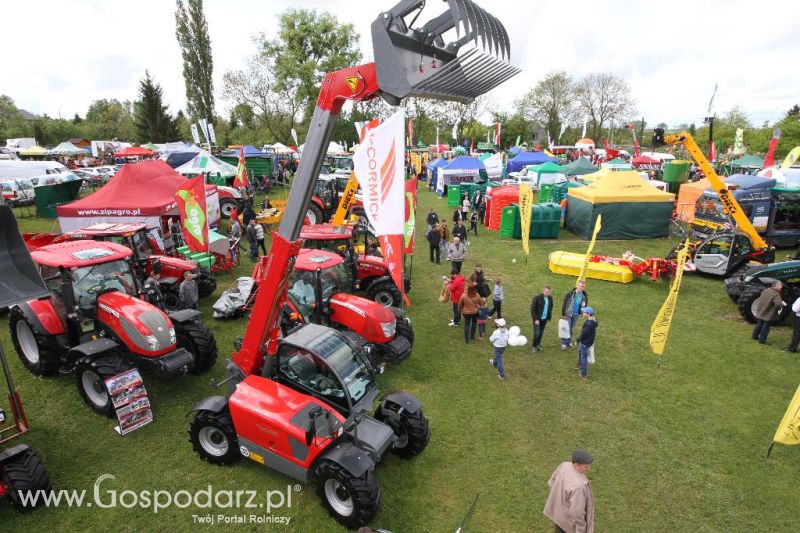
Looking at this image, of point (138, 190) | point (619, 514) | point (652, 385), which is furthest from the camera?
point (138, 190)

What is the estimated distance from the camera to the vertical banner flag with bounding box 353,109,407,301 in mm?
4488

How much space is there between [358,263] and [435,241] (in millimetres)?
4344

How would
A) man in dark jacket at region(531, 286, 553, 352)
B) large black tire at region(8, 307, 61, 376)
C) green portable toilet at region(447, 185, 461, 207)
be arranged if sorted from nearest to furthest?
large black tire at region(8, 307, 61, 376) → man in dark jacket at region(531, 286, 553, 352) → green portable toilet at region(447, 185, 461, 207)

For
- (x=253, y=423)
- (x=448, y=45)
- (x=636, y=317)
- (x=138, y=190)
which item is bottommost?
(x=636, y=317)

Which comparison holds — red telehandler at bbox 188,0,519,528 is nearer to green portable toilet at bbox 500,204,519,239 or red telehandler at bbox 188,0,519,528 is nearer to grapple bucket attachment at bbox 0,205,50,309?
grapple bucket attachment at bbox 0,205,50,309

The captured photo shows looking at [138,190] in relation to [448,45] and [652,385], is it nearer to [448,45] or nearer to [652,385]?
[448,45]

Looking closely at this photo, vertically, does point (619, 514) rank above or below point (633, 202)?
below

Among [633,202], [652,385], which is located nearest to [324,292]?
[652,385]

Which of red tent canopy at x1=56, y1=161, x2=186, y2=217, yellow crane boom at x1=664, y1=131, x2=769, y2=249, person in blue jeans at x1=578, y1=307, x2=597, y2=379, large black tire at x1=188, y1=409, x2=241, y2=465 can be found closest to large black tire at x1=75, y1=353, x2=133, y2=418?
large black tire at x1=188, y1=409, x2=241, y2=465

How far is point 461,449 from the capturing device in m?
5.69

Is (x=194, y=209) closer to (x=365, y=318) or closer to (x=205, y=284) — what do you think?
(x=205, y=284)

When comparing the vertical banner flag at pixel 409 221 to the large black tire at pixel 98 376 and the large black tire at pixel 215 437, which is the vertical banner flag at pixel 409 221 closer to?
the large black tire at pixel 215 437

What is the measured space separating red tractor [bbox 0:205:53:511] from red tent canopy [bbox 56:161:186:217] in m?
8.68

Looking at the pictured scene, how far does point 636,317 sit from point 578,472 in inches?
288
